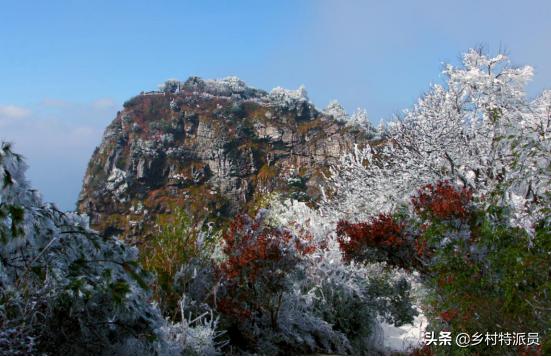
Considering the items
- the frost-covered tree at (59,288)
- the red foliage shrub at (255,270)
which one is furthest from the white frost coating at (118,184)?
the frost-covered tree at (59,288)

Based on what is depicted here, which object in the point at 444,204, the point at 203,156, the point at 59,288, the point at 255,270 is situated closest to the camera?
the point at 59,288

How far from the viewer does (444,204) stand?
7230mm

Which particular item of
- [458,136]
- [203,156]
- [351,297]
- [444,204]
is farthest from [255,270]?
[203,156]

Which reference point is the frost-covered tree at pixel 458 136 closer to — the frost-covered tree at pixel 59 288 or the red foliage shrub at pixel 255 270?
the red foliage shrub at pixel 255 270

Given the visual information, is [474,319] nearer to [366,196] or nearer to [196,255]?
[196,255]

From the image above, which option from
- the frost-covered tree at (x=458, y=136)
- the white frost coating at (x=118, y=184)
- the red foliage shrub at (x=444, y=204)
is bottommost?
the red foliage shrub at (x=444, y=204)

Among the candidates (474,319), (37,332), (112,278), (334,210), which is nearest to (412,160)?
(334,210)

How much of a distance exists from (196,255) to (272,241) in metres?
1.28

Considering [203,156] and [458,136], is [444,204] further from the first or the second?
[203,156]

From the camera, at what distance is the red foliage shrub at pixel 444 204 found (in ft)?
23.7

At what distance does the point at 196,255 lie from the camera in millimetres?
8086

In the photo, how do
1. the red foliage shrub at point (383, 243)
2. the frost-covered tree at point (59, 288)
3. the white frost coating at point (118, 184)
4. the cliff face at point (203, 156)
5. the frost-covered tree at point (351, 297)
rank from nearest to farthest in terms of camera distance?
the frost-covered tree at point (59, 288), the red foliage shrub at point (383, 243), the frost-covered tree at point (351, 297), the cliff face at point (203, 156), the white frost coating at point (118, 184)

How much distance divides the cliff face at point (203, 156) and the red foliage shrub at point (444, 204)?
2125 inches

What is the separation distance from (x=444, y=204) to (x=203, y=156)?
69.6 m
